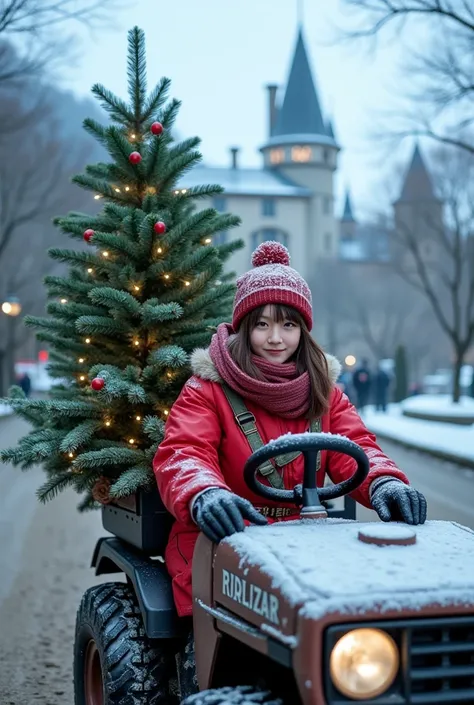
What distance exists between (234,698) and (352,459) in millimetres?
1455

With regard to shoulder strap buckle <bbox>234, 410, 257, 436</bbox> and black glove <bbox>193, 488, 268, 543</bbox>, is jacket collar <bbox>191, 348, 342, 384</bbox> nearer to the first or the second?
shoulder strap buckle <bbox>234, 410, 257, 436</bbox>

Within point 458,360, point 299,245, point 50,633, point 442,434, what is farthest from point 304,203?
point 50,633

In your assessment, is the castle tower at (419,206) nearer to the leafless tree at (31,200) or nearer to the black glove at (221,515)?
the leafless tree at (31,200)

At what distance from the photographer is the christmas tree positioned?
477 cm

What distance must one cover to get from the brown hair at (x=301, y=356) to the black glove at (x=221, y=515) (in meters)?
0.81

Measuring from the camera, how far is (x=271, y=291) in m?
4.02

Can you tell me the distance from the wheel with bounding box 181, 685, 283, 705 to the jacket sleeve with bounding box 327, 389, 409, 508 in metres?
1.17

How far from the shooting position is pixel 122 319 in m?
4.90

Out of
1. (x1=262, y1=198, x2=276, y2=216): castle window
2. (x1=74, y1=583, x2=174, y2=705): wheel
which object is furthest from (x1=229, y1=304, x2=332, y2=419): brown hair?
(x1=262, y1=198, x2=276, y2=216): castle window

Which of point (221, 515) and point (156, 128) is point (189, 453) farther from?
point (156, 128)

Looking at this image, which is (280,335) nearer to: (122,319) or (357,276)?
(122,319)

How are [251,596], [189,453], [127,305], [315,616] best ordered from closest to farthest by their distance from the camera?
[315,616] → [251,596] → [189,453] → [127,305]

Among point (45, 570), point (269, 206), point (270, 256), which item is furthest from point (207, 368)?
point (269, 206)

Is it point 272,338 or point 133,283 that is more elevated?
point 133,283
